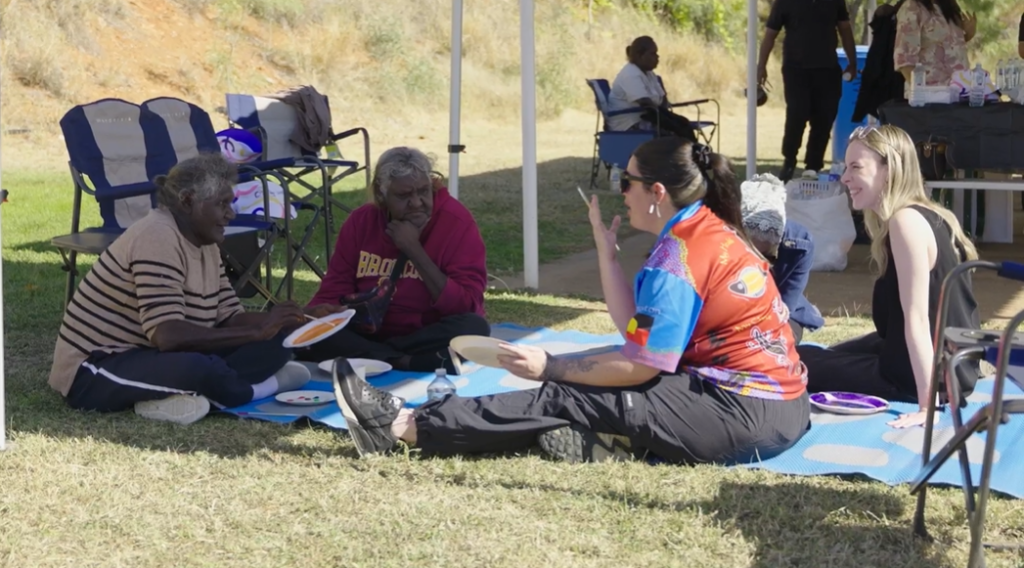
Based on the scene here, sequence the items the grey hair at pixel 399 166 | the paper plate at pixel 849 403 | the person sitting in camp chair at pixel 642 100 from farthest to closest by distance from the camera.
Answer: the person sitting in camp chair at pixel 642 100 < the grey hair at pixel 399 166 < the paper plate at pixel 849 403

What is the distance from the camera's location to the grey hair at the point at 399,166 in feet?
14.5

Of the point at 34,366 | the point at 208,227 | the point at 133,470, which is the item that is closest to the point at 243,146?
the point at 34,366

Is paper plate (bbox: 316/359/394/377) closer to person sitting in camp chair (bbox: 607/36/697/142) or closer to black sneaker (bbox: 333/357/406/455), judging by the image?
black sneaker (bbox: 333/357/406/455)

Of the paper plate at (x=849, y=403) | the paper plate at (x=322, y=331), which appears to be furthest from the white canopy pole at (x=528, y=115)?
the paper plate at (x=849, y=403)

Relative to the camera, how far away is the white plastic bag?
6.56 m

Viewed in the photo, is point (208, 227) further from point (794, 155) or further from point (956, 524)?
point (794, 155)

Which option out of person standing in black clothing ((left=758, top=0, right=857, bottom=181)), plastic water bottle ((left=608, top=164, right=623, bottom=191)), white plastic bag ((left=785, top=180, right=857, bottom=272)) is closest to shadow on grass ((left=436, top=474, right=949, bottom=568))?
white plastic bag ((left=785, top=180, right=857, bottom=272))

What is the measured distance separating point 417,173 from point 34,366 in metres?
1.65

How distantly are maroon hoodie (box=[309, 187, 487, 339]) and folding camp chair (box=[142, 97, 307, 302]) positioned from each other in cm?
57

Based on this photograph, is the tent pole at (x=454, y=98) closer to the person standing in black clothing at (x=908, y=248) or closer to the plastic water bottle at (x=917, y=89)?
the plastic water bottle at (x=917, y=89)

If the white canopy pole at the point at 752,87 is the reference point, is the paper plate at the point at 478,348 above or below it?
below

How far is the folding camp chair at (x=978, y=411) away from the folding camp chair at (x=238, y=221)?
298 cm

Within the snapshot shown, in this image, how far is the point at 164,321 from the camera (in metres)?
3.88

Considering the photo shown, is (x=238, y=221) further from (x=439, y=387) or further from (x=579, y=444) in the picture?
(x=579, y=444)
